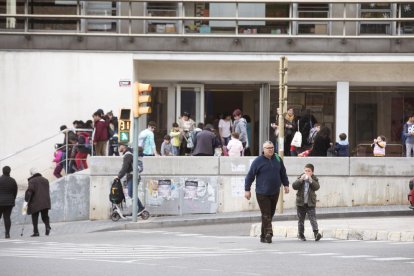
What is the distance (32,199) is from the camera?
24.6m

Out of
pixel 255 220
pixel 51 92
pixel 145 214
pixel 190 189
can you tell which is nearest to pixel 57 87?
pixel 51 92

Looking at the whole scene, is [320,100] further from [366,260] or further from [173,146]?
[366,260]

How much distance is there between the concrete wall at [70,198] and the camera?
89.0ft

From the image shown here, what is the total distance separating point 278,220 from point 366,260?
991cm

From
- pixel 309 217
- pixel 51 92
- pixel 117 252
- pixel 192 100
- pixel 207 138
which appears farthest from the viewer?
pixel 192 100

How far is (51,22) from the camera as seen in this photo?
33125 mm

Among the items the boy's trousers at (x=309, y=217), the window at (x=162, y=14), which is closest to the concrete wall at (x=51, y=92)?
the window at (x=162, y=14)

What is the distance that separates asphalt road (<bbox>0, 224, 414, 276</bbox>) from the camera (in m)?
14.1

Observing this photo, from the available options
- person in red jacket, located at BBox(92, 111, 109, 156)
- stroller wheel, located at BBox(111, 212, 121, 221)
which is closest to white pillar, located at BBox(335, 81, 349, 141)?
person in red jacket, located at BBox(92, 111, 109, 156)

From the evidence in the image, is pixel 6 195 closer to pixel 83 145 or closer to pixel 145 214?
pixel 145 214

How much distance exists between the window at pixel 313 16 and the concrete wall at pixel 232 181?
7491 mm

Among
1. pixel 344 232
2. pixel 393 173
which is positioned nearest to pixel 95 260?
pixel 344 232

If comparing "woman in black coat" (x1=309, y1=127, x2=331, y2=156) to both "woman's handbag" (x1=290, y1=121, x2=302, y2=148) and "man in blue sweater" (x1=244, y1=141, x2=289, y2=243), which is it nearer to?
"woman's handbag" (x1=290, y1=121, x2=302, y2=148)

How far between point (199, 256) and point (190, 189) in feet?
34.3
